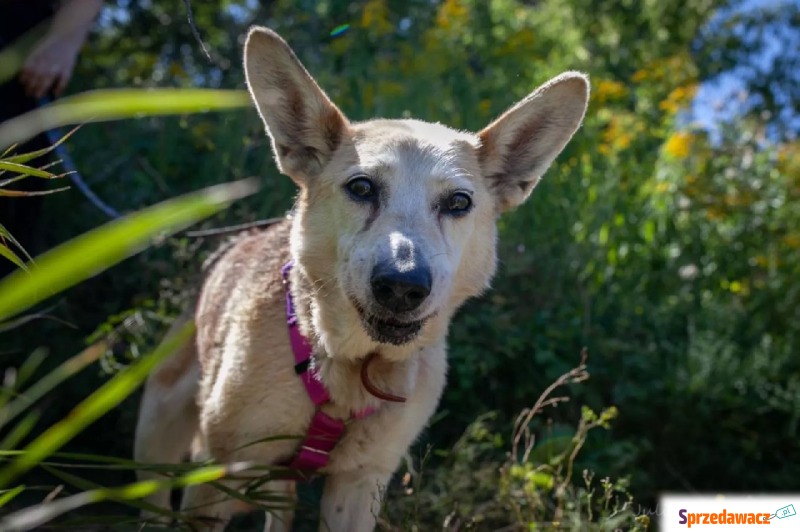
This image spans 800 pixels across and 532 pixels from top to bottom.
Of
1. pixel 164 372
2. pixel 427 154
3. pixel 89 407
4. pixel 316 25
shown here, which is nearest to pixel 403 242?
pixel 427 154

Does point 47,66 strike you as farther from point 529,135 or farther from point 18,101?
point 529,135

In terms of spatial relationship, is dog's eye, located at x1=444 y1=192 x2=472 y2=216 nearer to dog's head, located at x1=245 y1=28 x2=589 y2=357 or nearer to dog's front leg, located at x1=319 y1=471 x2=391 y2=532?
dog's head, located at x1=245 y1=28 x2=589 y2=357

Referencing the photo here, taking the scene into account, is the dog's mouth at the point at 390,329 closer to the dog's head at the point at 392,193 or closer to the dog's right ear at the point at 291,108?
the dog's head at the point at 392,193

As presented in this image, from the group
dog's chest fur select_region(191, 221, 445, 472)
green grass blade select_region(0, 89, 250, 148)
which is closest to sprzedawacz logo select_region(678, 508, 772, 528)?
dog's chest fur select_region(191, 221, 445, 472)

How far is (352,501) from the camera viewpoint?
315 cm

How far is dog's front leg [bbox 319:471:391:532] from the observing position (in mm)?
3115

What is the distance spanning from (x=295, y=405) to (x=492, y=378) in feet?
6.94

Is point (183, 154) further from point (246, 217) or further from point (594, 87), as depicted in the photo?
point (594, 87)

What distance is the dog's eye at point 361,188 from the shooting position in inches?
120

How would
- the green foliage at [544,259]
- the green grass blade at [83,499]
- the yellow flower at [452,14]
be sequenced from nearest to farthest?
the green grass blade at [83,499]
the green foliage at [544,259]
the yellow flower at [452,14]

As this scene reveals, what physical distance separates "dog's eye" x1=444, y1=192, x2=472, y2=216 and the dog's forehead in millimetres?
111

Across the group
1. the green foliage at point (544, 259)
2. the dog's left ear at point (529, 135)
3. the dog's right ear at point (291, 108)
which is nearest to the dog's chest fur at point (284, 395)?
the green foliage at point (544, 259)

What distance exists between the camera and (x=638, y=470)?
4.63 m

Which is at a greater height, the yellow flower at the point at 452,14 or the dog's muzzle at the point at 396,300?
the yellow flower at the point at 452,14
